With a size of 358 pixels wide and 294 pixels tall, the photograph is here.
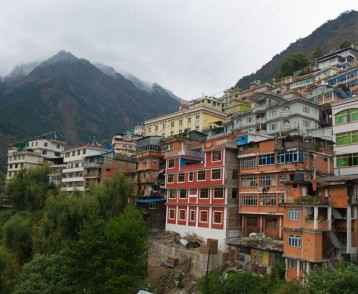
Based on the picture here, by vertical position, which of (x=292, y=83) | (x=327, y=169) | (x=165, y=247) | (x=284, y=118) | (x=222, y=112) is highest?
(x=292, y=83)

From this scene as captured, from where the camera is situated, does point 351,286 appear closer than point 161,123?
Yes

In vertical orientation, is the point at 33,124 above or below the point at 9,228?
above

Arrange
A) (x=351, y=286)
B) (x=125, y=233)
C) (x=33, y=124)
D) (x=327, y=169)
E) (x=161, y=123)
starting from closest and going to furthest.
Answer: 1. (x=351, y=286)
2. (x=125, y=233)
3. (x=327, y=169)
4. (x=161, y=123)
5. (x=33, y=124)

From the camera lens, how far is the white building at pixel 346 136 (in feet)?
90.7

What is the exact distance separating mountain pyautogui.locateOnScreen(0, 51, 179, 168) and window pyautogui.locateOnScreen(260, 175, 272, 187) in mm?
75079

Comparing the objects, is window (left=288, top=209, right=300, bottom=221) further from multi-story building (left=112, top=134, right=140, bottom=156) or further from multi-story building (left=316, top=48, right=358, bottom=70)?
multi-story building (left=316, top=48, right=358, bottom=70)

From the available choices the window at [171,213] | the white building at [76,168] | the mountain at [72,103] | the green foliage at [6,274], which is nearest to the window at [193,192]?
the window at [171,213]

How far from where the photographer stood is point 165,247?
33281mm

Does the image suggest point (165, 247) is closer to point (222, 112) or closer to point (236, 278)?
point (236, 278)

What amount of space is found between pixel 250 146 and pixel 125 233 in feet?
41.6

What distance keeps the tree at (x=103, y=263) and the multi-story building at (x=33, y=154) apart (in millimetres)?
39176

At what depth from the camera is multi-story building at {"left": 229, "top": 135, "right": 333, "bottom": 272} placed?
1056 inches

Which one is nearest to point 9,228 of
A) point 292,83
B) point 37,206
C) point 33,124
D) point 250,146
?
point 37,206

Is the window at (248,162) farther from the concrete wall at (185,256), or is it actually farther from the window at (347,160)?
the concrete wall at (185,256)
